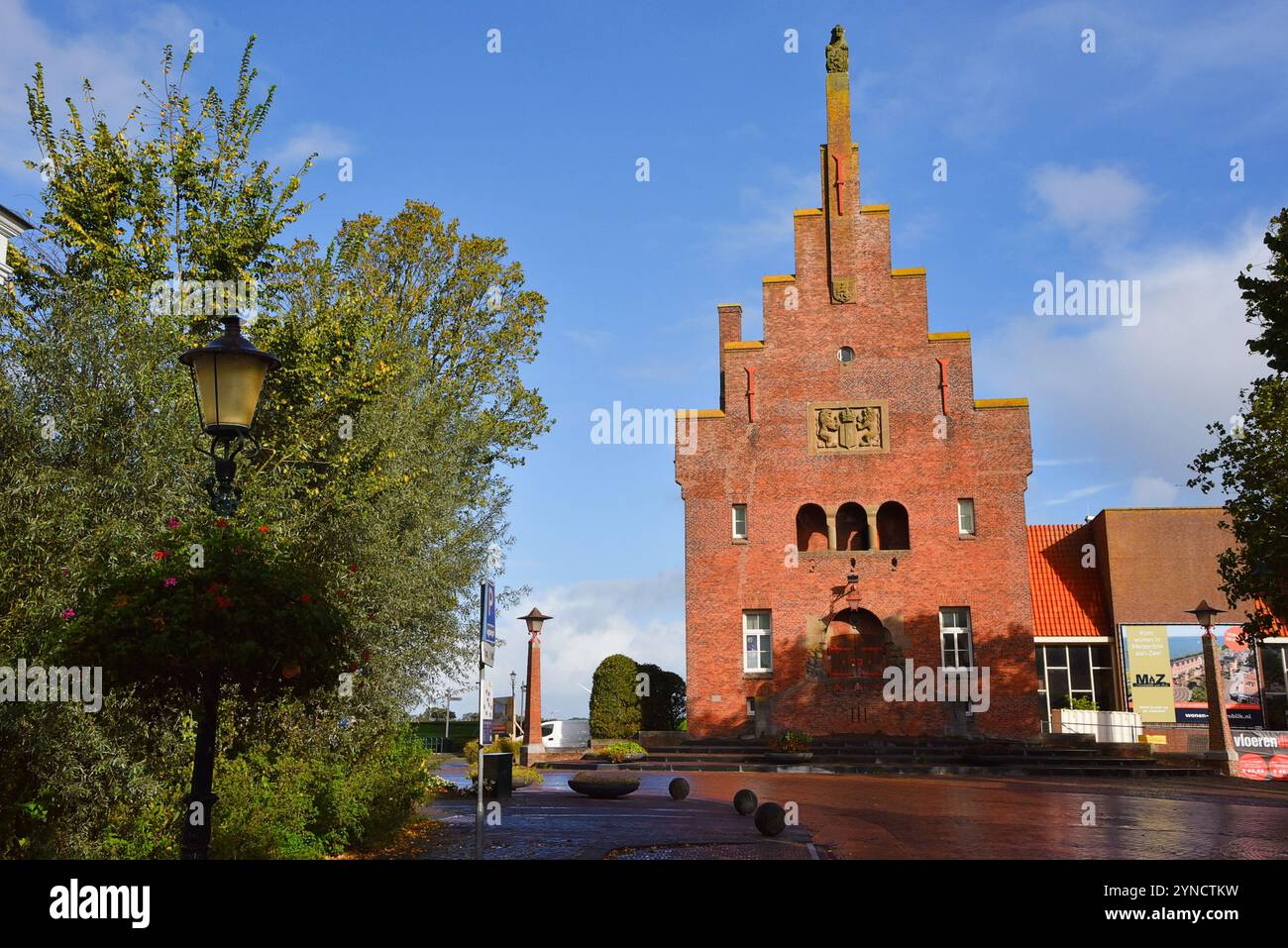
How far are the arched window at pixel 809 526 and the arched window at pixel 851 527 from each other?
58 centimetres

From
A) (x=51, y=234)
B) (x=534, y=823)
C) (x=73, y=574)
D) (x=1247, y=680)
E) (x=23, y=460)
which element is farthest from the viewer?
(x=1247, y=680)

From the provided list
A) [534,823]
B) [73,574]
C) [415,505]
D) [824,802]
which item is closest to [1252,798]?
[824,802]

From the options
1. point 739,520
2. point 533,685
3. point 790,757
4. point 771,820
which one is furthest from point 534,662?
point 771,820

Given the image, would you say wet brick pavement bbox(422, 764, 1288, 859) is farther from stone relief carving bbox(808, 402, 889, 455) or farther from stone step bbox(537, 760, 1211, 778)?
stone relief carving bbox(808, 402, 889, 455)

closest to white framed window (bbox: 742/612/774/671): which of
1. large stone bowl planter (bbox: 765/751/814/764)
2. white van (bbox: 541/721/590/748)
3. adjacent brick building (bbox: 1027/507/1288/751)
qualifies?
large stone bowl planter (bbox: 765/751/814/764)

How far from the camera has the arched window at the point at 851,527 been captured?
38469 mm

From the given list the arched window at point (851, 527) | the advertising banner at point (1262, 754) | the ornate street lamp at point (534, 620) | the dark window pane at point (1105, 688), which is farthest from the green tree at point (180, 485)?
the dark window pane at point (1105, 688)

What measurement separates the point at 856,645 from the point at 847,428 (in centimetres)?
771

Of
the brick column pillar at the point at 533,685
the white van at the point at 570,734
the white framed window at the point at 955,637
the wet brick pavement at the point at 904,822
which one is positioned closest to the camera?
the wet brick pavement at the point at 904,822

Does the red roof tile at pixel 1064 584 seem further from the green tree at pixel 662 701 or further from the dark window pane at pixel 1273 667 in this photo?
the green tree at pixel 662 701

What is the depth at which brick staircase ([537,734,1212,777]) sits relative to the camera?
2956 cm
